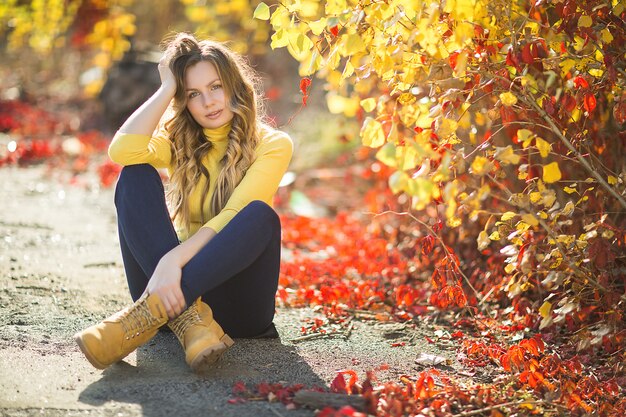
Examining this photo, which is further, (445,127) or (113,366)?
(113,366)

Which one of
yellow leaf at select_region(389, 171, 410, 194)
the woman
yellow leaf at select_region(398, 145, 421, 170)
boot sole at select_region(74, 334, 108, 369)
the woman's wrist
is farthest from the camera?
the woman's wrist

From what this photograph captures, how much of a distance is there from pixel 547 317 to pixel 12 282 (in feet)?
8.26

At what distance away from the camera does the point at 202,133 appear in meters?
3.10

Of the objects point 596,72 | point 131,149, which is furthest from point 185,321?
point 596,72

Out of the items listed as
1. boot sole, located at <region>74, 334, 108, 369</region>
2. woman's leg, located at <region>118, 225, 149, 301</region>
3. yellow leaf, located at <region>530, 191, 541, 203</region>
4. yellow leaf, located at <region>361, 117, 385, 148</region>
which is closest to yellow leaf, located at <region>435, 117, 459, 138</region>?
yellow leaf, located at <region>361, 117, 385, 148</region>

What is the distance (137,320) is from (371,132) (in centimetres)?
104

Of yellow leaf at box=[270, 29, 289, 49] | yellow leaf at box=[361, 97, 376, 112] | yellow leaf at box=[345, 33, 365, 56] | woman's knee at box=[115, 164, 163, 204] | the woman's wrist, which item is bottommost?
woman's knee at box=[115, 164, 163, 204]

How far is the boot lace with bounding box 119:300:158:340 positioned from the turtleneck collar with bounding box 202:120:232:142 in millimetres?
864

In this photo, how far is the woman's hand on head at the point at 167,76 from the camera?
2.91 meters

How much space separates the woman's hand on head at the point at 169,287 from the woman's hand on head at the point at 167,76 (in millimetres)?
805

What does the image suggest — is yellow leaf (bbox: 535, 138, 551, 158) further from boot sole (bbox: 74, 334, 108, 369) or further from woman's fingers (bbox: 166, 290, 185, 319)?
boot sole (bbox: 74, 334, 108, 369)

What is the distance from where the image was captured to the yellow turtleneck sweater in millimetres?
2730

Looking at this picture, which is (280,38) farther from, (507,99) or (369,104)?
(507,99)

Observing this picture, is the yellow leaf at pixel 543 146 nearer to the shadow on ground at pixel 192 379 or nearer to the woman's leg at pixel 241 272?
the woman's leg at pixel 241 272
